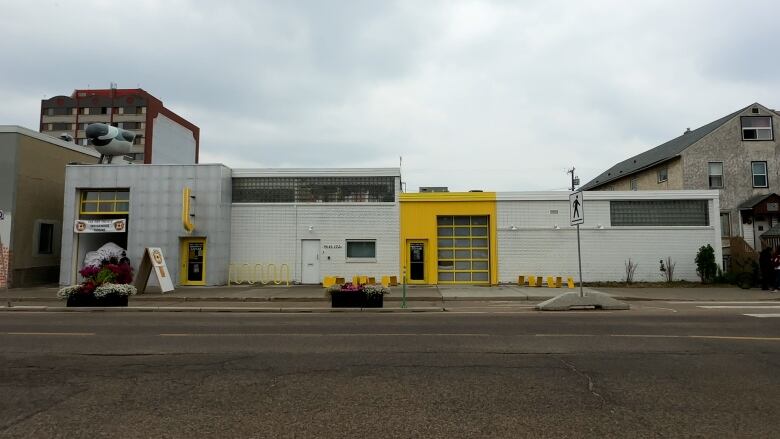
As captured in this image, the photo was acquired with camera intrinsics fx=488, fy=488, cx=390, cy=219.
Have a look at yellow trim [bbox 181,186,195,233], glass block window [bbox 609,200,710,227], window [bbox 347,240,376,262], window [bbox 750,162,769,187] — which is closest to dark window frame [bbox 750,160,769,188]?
window [bbox 750,162,769,187]

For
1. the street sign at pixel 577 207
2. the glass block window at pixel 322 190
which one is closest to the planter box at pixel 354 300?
the street sign at pixel 577 207

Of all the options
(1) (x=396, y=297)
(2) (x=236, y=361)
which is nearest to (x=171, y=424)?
(2) (x=236, y=361)

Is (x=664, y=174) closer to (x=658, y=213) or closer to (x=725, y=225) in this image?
(x=725, y=225)

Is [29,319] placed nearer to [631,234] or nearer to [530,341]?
[530,341]

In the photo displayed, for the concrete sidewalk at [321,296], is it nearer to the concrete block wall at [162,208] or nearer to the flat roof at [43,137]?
the concrete block wall at [162,208]

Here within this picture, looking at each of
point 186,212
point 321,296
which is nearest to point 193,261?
point 186,212

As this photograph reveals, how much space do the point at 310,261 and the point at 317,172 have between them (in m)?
4.07

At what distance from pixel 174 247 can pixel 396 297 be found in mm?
10783

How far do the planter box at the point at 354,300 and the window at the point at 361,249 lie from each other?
8.11 m

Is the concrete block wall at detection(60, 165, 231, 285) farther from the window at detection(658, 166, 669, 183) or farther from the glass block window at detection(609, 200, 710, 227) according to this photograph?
the window at detection(658, 166, 669, 183)

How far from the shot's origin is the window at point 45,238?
75.0ft

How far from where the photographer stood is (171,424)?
4277 mm

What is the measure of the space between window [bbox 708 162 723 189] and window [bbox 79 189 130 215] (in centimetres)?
3143

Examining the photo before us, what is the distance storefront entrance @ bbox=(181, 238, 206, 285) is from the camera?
21266 millimetres
